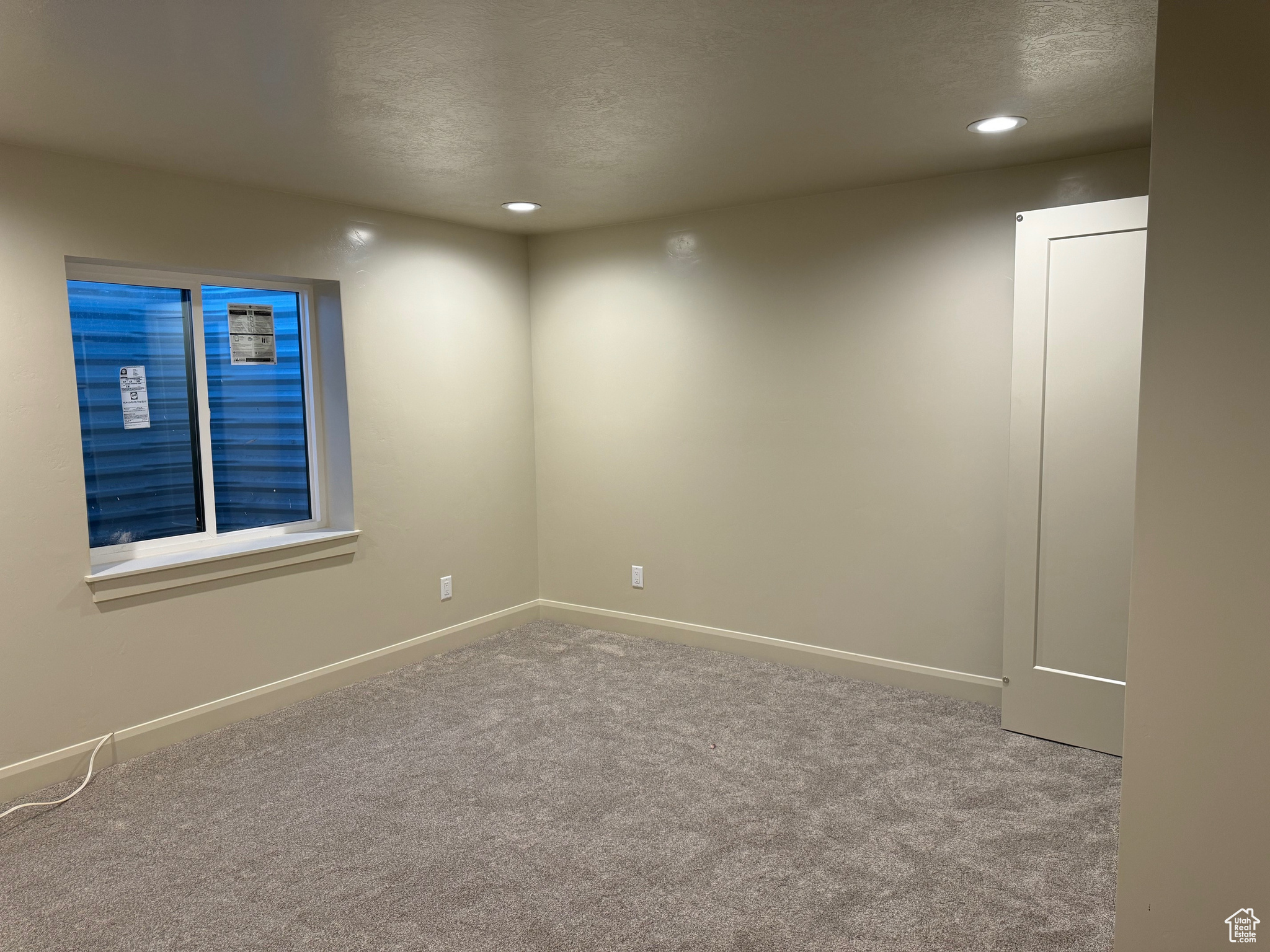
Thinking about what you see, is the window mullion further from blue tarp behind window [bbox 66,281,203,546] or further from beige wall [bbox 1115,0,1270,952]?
beige wall [bbox 1115,0,1270,952]

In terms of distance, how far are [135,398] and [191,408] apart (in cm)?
23

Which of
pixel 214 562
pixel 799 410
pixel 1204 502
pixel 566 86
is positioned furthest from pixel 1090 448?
pixel 214 562

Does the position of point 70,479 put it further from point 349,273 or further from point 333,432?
point 349,273

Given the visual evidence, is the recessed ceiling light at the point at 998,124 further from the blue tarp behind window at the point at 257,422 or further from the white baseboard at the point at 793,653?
the blue tarp behind window at the point at 257,422

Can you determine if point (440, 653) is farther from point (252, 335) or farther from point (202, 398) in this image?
point (252, 335)

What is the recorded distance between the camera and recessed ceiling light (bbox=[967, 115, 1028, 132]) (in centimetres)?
274

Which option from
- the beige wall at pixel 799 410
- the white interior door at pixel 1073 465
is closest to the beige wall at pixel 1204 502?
the white interior door at pixel 1073 465

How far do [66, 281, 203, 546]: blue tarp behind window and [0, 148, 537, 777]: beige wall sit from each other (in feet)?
0.81

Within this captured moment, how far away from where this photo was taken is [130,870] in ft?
7.95

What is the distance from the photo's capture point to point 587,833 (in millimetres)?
2576

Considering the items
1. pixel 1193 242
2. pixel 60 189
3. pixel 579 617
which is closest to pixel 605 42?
pixel 1193 242

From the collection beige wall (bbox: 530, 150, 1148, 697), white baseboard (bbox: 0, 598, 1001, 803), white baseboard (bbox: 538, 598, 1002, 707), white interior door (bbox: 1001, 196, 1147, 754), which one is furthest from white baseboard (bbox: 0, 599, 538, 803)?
white interior door (bbox: 1001, 196, 1147, 754)

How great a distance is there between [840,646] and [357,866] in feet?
7.87

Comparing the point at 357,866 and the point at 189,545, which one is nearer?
the point at 357,866
